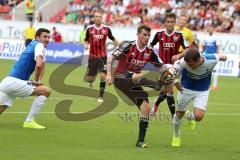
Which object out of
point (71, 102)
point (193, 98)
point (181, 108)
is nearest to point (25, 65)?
point (181, 108)

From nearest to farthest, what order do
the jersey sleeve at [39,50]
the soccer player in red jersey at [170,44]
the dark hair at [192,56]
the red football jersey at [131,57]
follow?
the dark hair at [192,56] → the red football jersey at [131,57] → the jersey sleeve at [39,50] → the soccer player in red jersey at [170,44]

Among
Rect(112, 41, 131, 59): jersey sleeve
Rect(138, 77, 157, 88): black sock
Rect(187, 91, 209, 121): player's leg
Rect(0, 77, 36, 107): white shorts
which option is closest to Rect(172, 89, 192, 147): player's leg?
Rect(187, 91, 209, 121): player's leg

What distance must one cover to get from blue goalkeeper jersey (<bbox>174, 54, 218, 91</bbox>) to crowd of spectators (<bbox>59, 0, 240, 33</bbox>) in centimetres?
2411

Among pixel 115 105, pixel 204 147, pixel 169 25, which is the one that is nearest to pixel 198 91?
pixel 204 147

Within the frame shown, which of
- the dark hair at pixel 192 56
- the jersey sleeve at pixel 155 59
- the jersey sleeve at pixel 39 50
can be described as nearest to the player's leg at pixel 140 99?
the jersey sleeve at pixel 155 59

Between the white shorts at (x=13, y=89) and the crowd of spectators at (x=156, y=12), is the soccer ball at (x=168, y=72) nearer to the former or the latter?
the white shorts at (x=13, y=89)

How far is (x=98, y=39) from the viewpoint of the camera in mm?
20453

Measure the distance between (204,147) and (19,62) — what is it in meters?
4.02

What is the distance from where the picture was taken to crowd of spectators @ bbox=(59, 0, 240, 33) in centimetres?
3738

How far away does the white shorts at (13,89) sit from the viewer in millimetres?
13250

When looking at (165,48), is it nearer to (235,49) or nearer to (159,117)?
(159,117)

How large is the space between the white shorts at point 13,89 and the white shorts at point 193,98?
2.97m

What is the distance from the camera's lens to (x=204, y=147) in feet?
40.9

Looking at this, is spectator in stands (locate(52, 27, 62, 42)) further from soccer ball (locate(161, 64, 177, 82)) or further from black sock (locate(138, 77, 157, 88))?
soccer ball (locate(161, 64, 177, 82))
